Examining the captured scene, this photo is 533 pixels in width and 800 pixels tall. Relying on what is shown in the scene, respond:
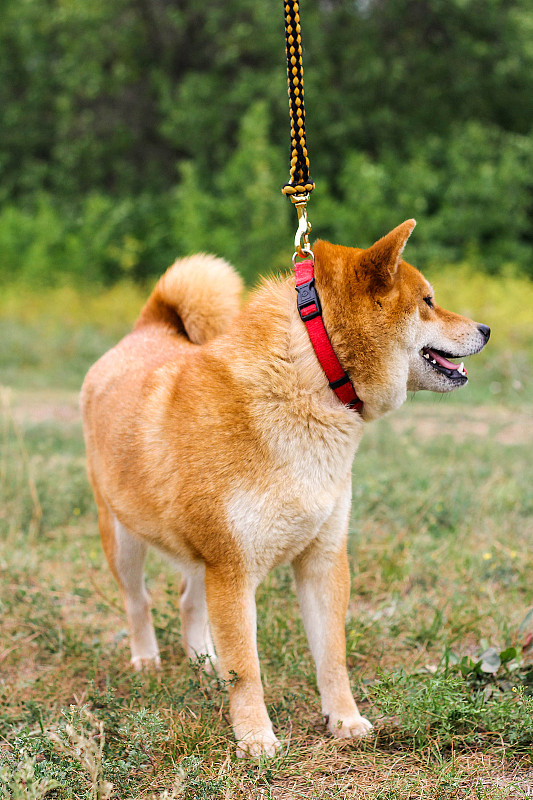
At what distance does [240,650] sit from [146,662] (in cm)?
80

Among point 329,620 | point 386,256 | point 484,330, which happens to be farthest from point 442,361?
point 329,620

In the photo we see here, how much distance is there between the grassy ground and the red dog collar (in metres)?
0.95

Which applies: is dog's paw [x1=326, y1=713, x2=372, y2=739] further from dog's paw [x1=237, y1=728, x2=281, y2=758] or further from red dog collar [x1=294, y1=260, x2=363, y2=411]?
red dog collar [x1=294, y1=260, x2=363, y2=411]

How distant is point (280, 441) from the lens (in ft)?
7.93

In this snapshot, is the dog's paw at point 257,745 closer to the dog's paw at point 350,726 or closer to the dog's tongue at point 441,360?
the dog's paw at point 350,726

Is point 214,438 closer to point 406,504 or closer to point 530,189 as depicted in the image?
point 406,504

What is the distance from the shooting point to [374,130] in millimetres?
13664

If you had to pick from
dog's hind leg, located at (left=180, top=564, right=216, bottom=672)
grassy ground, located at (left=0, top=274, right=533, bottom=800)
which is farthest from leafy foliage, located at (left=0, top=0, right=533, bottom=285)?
dog's hind leg, located at (left=180, top=564, right=216, bottom=672)

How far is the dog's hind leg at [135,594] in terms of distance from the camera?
10.3ft

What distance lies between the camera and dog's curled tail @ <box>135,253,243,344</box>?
11.0 ft

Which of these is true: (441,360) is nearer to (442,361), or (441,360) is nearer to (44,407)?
(442,361)

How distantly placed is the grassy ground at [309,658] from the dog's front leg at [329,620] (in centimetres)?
9

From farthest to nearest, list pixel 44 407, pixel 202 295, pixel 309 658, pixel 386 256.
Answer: pixel 44 407 < pixel 202 295 < pixel 309 658 < pixel 386 256

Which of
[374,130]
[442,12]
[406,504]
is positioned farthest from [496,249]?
[406,504]
